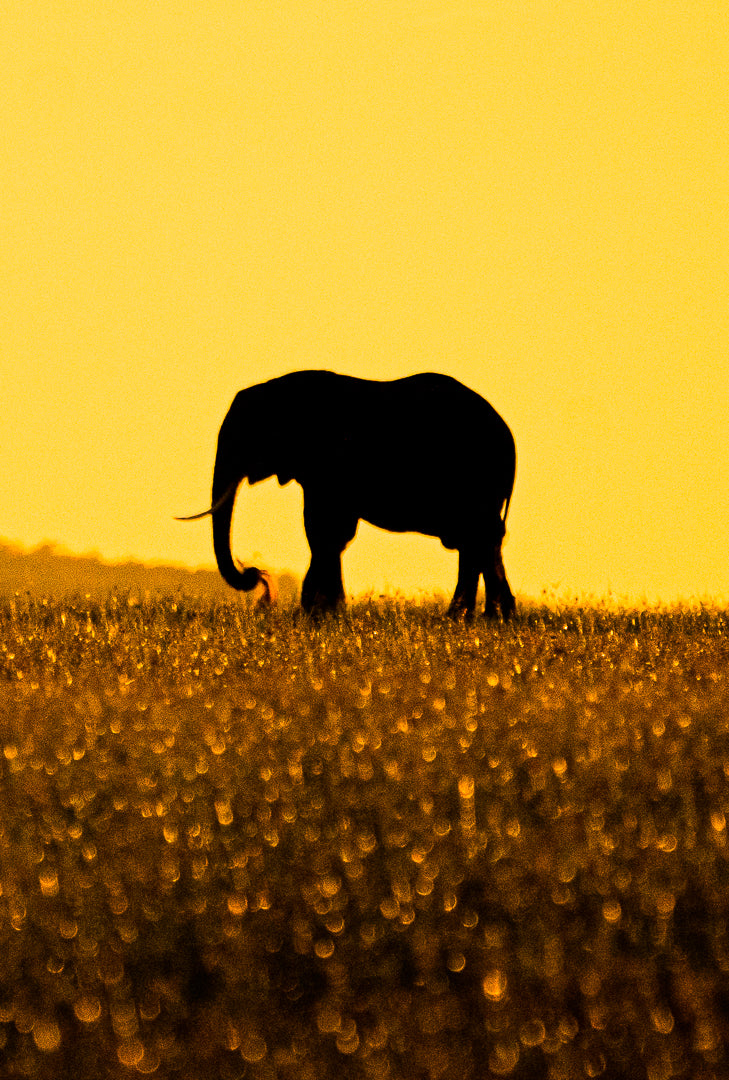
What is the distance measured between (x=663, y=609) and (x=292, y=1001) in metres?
11.1

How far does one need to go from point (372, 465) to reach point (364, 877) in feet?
28.4

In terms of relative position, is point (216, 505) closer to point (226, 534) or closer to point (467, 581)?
point (226, 534)

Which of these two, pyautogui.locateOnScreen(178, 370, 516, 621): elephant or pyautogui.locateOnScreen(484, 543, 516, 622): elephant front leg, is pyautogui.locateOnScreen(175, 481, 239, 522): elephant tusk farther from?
pyautogui.locateOnScreen(484, 543, 516, 622): elephant front leg

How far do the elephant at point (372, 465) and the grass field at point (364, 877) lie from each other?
162 inches

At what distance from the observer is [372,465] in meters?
14.0

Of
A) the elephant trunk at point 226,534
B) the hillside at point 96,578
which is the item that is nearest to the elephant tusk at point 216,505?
the elephant trunk at point 226,534

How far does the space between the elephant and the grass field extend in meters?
4.12

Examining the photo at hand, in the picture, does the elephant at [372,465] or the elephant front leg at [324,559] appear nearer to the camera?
the elephant front leg at [324,559]

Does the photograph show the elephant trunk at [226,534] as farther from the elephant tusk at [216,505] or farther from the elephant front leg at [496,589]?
the elephant front leg at [496,589]

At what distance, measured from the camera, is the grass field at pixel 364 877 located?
443 centimetres

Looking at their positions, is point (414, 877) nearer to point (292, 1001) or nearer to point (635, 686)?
point (292, 1001)

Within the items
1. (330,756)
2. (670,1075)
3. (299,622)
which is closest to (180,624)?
(299,622)

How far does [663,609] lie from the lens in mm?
15195

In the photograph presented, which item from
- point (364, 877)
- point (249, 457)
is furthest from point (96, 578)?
point (364, 877)
